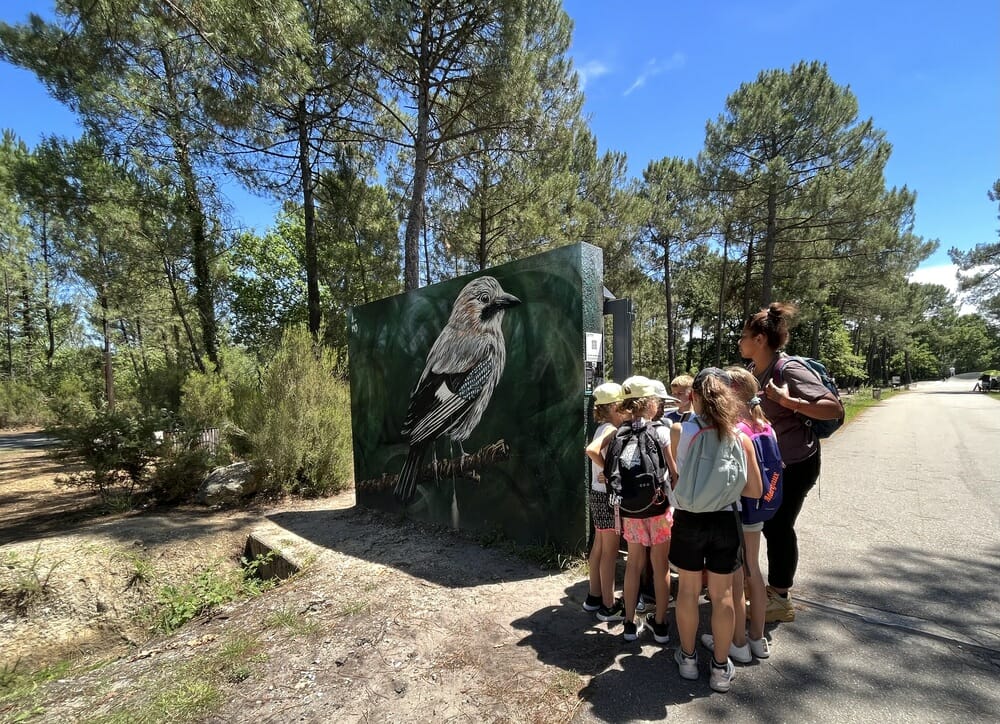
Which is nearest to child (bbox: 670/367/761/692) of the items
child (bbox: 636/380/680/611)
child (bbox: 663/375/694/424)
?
child (bbox: 636/380/680/611)

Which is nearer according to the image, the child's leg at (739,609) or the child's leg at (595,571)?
the child's leg at (739,609)

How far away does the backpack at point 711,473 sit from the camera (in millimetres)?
2018

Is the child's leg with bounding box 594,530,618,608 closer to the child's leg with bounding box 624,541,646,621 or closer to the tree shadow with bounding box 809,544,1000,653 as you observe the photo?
the child's leg with bounding box 624,541,646,621

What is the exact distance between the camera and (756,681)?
84.1 inches

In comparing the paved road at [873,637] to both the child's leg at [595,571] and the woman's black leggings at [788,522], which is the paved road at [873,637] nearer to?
the woman's black leggings at [788,522]

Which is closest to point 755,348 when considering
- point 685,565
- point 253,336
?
point 685,565

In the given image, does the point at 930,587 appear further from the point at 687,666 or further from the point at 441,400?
the point at 441,400

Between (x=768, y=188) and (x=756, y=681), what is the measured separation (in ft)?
53.2

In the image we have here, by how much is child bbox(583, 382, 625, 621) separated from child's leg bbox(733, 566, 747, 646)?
0.66 meters

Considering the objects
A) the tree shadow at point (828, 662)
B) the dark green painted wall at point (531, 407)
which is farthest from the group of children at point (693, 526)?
the dark green painted wall at point (531, 407)

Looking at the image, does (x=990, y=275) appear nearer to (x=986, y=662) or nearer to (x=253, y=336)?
(x=986, y=662)

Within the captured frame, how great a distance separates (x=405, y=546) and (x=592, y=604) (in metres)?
2.04

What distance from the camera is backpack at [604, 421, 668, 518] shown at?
243 cm

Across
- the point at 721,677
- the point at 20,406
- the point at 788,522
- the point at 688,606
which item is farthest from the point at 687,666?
the point at 20,406
